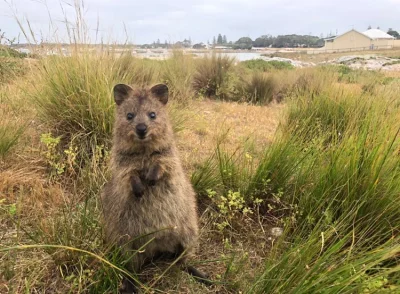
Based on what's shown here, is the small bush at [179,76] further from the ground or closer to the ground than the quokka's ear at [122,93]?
closer to the ground

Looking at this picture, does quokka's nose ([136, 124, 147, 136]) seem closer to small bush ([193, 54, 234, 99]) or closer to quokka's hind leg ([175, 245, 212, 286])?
quokka's hind leg ([175, 245, 212, 286])

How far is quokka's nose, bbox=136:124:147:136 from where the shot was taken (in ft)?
8.57

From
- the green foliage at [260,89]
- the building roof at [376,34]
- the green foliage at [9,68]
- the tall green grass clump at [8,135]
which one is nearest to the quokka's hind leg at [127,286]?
the tall green grass clump at [8,135]

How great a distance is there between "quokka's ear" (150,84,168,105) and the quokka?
0.31 ft

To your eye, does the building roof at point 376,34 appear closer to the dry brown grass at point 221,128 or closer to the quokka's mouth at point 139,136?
the dry brown grass at point 221,128

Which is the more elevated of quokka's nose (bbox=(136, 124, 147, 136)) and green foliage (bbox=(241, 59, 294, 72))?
quokka's nose (bbox=(136, 124, 147, 136))

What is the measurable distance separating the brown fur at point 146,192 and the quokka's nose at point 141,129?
4 cm

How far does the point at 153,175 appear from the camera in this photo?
2.54m

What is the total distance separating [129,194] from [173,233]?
1.47ft

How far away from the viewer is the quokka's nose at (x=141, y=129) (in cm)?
261

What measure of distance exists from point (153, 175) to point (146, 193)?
0.16 metres

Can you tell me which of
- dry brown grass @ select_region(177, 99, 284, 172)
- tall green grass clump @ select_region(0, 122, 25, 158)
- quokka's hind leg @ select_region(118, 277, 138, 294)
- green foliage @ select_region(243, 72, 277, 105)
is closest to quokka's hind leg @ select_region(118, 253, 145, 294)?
quokka's hind leg @ select_region(118, 277, 138, 294)

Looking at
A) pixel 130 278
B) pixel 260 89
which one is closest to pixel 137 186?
pixel 130 278

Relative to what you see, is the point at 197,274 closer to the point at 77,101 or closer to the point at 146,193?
the point at 146,193
